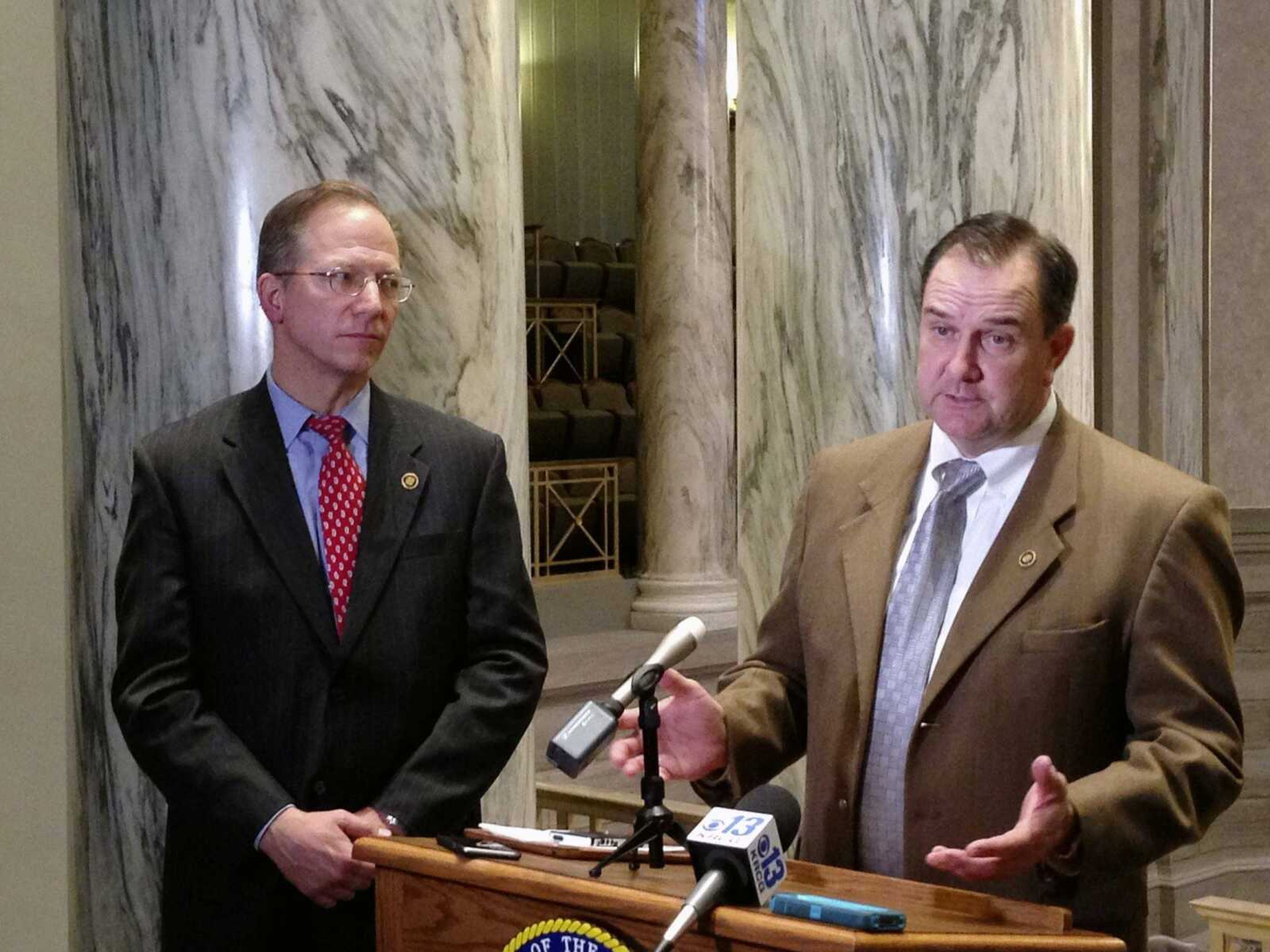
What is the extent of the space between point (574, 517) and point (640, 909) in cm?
821

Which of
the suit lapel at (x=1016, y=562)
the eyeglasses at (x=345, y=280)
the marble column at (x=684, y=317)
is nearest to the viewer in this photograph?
the suit lapel at (x=1016, y=562)

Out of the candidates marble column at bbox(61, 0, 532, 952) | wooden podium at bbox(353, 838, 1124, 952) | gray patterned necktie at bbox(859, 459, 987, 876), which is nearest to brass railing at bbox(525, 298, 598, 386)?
marble column at bbox(61, 0, 532, 952)

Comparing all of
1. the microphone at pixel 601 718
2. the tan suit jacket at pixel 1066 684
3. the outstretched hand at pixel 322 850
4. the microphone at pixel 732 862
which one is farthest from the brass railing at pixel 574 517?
the microphone at pixel 732 862

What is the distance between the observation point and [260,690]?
2.63 m

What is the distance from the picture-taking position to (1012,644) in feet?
7.55

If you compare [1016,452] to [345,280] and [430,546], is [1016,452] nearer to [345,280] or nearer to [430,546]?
[430,546]

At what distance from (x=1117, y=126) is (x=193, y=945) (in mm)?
5037

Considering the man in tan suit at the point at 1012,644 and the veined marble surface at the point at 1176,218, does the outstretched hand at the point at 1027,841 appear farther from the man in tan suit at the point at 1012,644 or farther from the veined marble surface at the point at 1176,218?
the veined marble surface at the point at 1176,218

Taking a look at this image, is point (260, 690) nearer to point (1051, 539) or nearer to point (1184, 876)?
point (1051, 539)

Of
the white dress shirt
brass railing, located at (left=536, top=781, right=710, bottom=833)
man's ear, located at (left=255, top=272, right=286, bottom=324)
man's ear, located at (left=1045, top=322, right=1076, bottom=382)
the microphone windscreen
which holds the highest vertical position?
man's ear, located at (left=255, top=272, right=286, bottom=324)

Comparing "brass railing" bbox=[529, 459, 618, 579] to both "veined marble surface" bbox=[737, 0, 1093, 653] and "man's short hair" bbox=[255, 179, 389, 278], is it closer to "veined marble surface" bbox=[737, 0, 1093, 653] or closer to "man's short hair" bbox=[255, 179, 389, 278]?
"veined marble surface" bbox=[737, 0, 1093, 653]

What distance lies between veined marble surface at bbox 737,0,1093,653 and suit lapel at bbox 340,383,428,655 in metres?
1.12

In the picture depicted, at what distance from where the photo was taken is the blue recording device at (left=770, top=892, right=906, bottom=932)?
1.63 metres

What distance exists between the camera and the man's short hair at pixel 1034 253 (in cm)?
236
